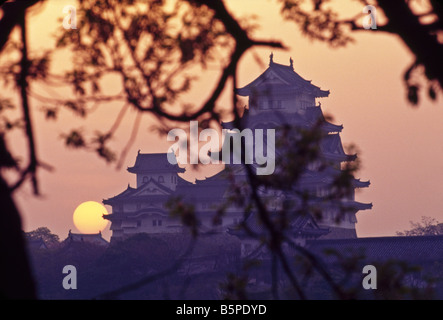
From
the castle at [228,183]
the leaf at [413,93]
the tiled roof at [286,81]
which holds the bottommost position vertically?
the leaf at [413,93]

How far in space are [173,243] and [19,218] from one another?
30312 mm

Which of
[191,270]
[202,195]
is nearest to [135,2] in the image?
[191,270]

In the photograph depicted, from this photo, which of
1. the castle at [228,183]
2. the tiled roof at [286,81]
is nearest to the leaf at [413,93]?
the castle at [228,183]

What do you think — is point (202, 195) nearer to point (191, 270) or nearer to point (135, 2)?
point (191, 270)

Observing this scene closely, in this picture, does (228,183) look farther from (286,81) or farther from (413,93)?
(413,93)

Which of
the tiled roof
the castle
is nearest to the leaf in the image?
the castle

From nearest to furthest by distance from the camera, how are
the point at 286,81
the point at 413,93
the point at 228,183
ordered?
1. the point at 413,93
2. the point at 228,183
3. the point at 286,81

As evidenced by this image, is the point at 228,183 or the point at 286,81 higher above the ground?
the point at 286,81

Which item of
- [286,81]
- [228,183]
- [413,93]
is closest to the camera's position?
[413,93]

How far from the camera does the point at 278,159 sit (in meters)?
4.51

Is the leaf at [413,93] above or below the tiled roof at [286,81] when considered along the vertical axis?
below

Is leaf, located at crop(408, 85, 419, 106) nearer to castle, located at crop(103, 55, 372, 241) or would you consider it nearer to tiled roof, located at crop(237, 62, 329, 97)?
castle, located at crop(103, 55, 372, 241)

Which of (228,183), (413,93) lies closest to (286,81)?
(228,183)

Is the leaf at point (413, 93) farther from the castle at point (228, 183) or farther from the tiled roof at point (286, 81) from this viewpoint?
the tiled roof at point (286, 81)
